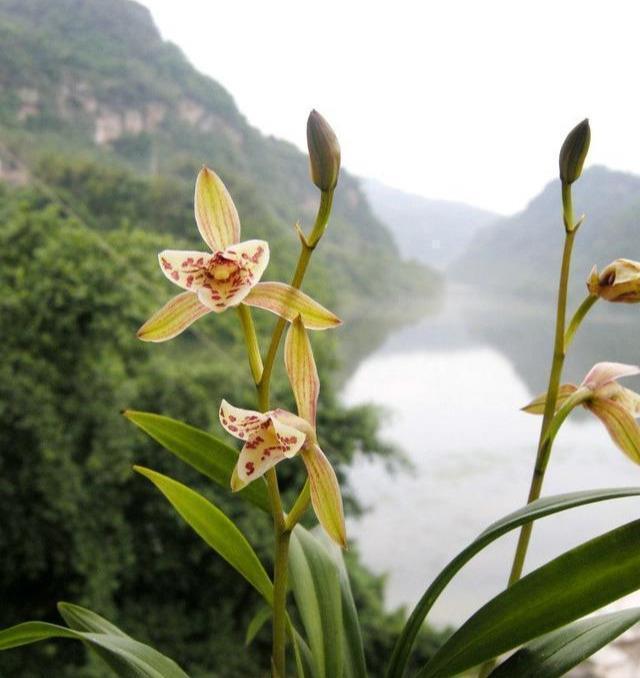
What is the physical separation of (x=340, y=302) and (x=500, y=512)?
197 centimetres

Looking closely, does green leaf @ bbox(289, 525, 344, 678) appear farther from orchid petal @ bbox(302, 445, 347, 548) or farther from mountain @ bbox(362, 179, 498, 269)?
mountain @ bbox(362, 179, 498, 269)

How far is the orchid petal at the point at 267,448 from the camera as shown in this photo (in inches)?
13.4

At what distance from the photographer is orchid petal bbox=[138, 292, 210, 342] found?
1.25ft

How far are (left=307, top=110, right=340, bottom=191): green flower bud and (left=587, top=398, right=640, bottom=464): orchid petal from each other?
0.19m

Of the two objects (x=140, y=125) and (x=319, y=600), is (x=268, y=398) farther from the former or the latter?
(x=140, y=125)

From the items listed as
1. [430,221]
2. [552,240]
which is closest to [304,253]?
[552,240]

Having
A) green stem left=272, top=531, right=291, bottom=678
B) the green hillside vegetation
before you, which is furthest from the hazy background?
green stem left=272, top=531, right=291, bottom=678

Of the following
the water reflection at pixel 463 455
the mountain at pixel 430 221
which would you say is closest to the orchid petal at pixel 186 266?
the water reflection at pixel 463 455

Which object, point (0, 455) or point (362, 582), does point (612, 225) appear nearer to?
point (362, 582)

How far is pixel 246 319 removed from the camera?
385 millimetres

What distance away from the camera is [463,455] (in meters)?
5.82

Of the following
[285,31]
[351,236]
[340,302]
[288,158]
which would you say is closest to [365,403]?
[340,302]

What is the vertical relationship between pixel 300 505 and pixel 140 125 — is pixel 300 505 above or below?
below

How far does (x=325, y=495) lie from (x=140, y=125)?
561 centimetres
